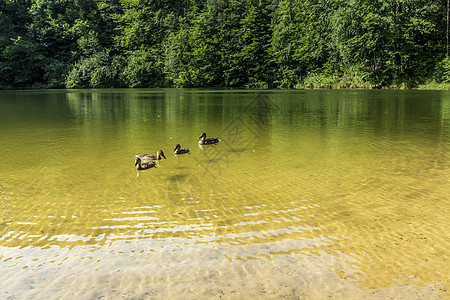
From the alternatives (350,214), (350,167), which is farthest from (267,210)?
(350,167)

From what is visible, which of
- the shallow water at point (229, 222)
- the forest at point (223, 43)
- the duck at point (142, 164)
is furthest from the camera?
the forest at point (223, 43)

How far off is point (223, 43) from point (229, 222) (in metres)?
59.0

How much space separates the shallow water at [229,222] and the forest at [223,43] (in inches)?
1474

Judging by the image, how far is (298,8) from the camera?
5428cm

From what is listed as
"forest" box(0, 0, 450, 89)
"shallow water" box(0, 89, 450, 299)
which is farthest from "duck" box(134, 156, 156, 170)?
"forest" box(0, 0, 450, 89)

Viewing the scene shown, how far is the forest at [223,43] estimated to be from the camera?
40406 mm

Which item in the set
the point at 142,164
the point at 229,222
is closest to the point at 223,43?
the point at 142,164

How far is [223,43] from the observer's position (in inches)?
2354

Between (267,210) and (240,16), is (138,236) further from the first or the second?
(240,16)

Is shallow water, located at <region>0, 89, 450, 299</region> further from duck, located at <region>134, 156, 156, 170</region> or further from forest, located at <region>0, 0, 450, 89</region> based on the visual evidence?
forest, located at <region>0, 0, 450, 89</region>

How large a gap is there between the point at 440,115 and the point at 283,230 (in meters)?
13.9

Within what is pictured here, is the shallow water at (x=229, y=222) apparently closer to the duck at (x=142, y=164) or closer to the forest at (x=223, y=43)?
the duck at (x=142, y=164)

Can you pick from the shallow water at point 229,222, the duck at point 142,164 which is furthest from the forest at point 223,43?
the duck at point 142,164

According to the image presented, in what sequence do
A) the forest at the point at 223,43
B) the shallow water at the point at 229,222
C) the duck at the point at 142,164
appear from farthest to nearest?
the forest at the point at 223,43, the duck at the point at 142,164, the shallow water at the point at 229,222
